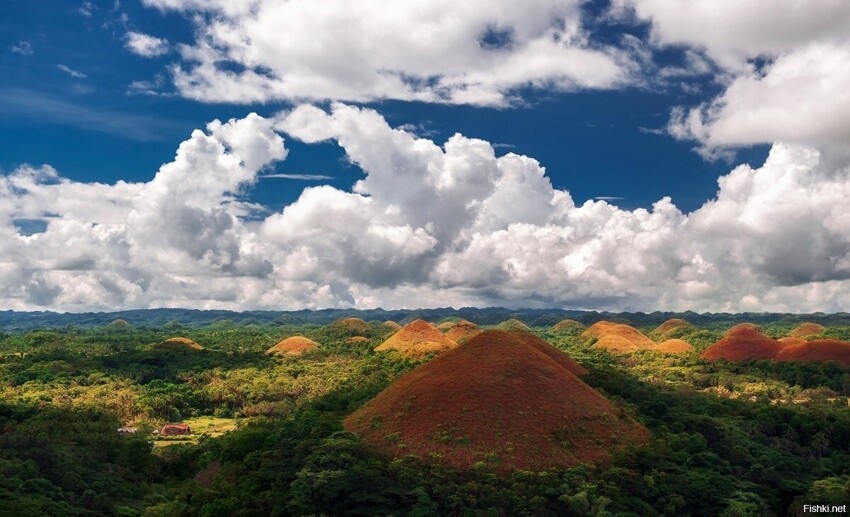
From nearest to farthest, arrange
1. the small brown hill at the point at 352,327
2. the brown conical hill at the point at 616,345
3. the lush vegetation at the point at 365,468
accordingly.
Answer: the lush vegetation at the point at 365,468 → the brown conical hill at the point at 616,345 → the small brown hill at the point at 352,327

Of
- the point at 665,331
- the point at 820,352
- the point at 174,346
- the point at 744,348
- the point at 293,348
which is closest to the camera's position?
the point at 820,352

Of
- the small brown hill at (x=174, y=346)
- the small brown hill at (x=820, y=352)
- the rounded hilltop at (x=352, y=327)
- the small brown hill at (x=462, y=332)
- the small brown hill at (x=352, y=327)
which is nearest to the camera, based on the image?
the small brown hill at (x=820, y=352)

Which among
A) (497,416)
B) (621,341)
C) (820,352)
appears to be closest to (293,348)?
(621,341)

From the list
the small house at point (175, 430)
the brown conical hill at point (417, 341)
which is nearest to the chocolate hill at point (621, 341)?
the brown conical hill at point (417, 341)

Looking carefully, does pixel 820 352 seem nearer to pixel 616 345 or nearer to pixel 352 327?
pixel 616 345

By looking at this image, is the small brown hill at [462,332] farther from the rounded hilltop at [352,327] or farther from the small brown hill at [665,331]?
the small brown hill at [665,331]

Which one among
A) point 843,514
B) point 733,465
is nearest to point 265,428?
point 733,465
